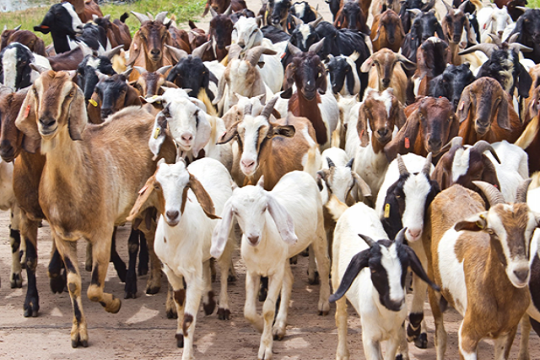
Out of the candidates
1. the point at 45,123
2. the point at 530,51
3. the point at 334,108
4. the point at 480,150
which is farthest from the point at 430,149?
the point at 530,51

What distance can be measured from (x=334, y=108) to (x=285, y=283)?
13.2 ft

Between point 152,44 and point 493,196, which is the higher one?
point 493,196

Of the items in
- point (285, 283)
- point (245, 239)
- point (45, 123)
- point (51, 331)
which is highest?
point (45, 123)

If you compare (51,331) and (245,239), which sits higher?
(245,239)

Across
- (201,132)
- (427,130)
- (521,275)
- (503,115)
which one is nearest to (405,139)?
(427,130)

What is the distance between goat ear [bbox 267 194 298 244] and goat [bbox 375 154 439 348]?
95 cm

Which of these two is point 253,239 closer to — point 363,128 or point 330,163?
point 330,163

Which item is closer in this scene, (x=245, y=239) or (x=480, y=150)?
(x=245, y=239)

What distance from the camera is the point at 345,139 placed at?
432 inches

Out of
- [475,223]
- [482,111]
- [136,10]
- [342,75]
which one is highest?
[475,223]

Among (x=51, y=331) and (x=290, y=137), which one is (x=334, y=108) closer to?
(x=290, y=137)

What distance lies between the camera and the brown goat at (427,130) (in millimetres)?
8102

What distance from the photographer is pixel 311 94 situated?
9695 mm

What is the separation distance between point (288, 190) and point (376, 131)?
1.75 meters
